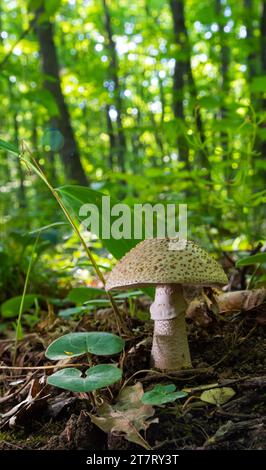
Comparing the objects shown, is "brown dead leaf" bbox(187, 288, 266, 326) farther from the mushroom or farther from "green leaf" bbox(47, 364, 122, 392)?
"green leaf" bbox(47, 364, 122, 392)

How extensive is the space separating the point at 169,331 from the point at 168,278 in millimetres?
344

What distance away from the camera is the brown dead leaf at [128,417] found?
137 cm

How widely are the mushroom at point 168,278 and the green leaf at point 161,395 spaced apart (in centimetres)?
23

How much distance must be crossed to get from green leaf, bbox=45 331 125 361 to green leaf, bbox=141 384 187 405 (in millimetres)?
200

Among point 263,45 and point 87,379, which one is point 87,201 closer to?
point 87,379

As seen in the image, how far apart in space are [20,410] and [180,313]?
0.70 metres

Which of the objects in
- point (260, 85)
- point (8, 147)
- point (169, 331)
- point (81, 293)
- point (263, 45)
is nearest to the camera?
point (169, 331)

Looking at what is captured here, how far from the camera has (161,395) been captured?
148cm

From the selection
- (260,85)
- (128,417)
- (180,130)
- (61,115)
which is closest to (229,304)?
(128,417)

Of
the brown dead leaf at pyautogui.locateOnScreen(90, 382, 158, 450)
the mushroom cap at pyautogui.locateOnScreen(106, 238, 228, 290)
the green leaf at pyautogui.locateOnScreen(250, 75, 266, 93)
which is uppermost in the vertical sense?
the green leaf at pyautogui.locateOnScreen(250, 75, 266, 93)

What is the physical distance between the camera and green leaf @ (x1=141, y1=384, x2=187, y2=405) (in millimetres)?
1439

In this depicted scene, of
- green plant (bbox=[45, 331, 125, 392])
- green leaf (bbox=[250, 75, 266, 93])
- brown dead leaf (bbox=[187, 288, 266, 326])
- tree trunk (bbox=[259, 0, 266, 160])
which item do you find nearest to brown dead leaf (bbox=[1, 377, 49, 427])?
green plant (bbox=[45, 331, 125, 392])

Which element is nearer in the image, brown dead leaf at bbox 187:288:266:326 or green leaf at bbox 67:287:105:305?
brown dead leaf at bbox 187:288:266:326
